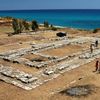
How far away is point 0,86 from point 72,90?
5.30 m

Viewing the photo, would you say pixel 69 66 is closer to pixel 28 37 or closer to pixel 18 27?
pixel 28 37

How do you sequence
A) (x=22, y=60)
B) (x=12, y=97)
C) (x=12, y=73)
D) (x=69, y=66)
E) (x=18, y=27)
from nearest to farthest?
1. (x=12, y=97)
2. (x=12, y=73)
3. (x=69, y=66)
4. (x=22, y=60)
5. (x=18, y=27)

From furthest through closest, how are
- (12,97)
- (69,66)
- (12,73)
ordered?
(69,66), (12,73), (12,97)

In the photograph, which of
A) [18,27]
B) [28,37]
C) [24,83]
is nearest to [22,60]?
[24,83]

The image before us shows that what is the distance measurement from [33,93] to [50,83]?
2101 mm

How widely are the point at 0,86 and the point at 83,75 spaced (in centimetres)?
676

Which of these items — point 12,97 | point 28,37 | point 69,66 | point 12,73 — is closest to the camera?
point 12,97

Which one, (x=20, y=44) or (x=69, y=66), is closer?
(x=69, y=66)

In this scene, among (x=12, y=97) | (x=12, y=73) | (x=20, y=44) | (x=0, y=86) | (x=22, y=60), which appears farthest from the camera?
(x=20, y=44)

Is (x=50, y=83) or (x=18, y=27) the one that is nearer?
(x=50, y=83)

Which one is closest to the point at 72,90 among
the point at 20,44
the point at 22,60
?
the point at 22,60

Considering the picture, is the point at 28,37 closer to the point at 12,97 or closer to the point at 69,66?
the point at 69,66

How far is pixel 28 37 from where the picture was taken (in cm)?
3944

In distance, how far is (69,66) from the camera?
23.3 metres
